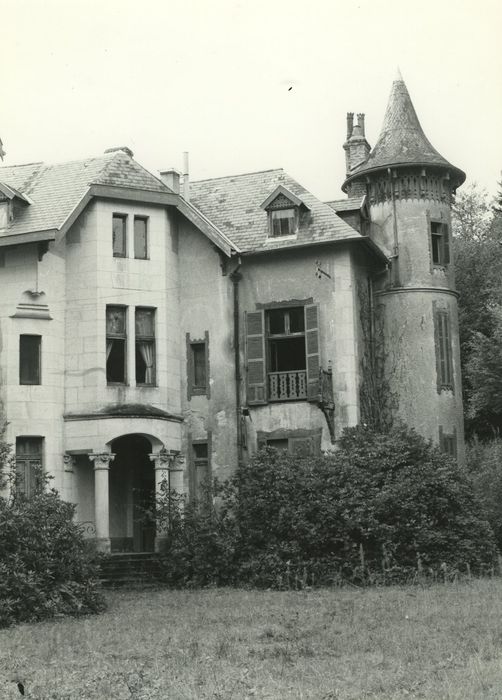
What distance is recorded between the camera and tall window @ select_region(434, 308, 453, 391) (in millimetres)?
30750

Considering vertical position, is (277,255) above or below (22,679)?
above

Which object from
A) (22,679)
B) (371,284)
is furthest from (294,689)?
(371,284)

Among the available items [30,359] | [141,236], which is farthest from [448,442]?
[30,359]

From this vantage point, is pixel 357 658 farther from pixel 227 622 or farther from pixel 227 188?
pixel 227 188

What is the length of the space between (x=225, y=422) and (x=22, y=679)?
17.1 metres

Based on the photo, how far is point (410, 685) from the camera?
1180cm

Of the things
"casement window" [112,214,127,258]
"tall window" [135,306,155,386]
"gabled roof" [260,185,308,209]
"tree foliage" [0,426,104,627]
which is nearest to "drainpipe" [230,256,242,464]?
"gabled roof" [260,185,308,209]

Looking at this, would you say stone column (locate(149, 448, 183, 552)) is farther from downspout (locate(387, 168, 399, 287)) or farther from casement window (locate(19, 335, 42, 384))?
downspout (locate(387, 168, 399, 287))

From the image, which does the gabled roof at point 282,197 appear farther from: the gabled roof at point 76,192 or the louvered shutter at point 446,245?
the louvered shutter at point 446,245

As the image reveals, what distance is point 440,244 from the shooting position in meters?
32.0

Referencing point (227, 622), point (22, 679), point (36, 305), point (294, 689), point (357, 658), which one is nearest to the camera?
A: point (294, 689)

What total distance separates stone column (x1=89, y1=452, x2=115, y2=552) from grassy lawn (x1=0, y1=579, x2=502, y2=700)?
20.7 feet

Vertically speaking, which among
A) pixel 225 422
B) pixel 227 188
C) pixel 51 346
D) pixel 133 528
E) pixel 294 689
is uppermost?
pixel 227 188

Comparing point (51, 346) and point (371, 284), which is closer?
point (51, 346)
